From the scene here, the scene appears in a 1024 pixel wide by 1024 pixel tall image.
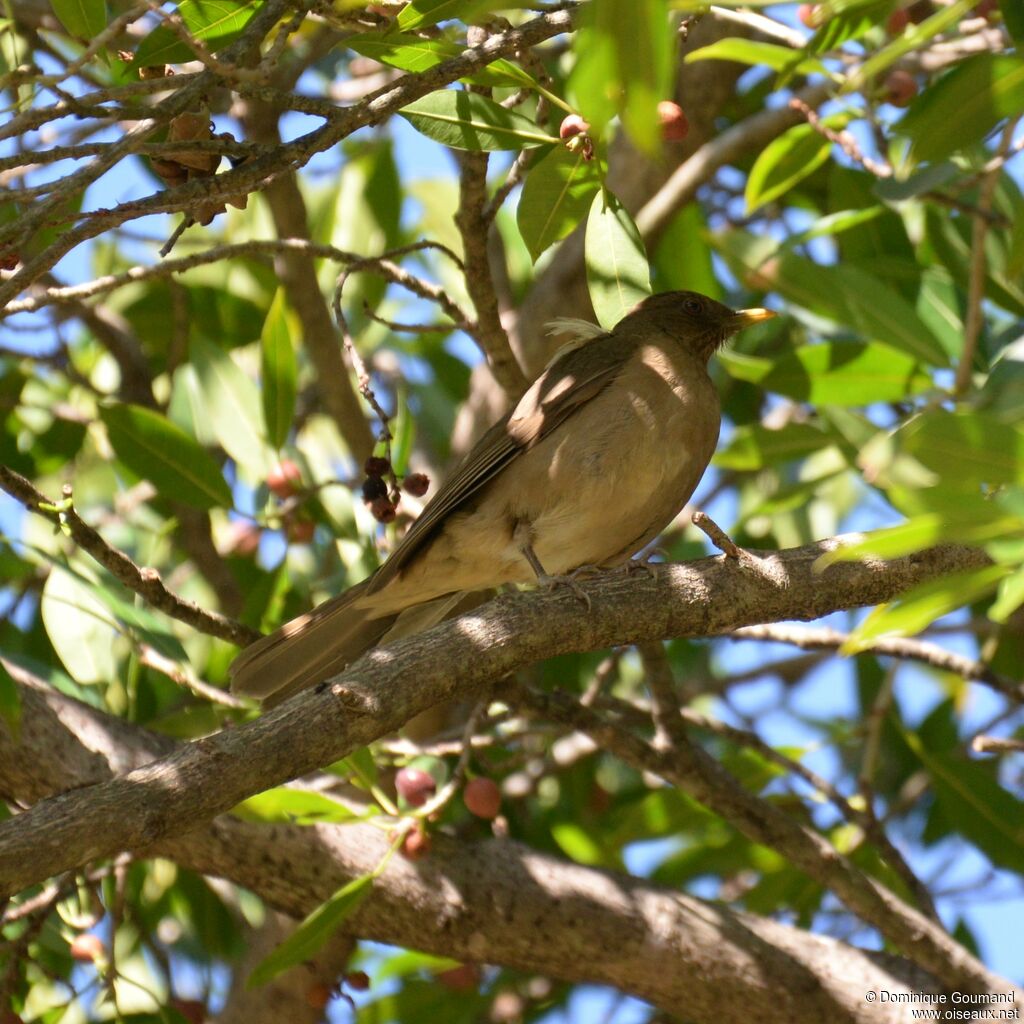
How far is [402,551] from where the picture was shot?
187 inches

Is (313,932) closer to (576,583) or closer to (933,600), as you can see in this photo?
(576,583)

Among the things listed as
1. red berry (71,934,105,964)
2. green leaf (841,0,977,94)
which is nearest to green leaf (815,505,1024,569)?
Result: green leaf (841,0,977,94)

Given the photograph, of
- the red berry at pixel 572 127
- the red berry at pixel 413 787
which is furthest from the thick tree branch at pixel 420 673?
the red berry at pixel 572 127

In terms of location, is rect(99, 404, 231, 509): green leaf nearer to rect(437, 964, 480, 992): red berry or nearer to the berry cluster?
the berry cluster

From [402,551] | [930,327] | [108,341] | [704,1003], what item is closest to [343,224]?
[108,341]

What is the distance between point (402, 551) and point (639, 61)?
10.7ft

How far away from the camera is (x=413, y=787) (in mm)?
4539

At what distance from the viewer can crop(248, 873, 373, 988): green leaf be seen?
156 inches

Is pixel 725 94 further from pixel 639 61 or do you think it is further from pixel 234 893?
pixel 639 61

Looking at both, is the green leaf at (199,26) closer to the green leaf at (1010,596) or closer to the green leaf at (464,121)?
the green leaf at (464,121)

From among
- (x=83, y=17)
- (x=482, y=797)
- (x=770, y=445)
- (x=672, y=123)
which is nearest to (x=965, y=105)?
(x=672, y=123)

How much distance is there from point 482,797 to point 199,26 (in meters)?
2.64

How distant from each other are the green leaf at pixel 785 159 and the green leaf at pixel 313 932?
2626 mm

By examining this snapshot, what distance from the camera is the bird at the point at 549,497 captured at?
15.5 feet
